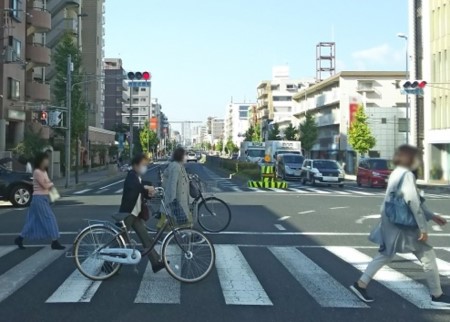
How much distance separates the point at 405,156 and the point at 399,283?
6.48 ft

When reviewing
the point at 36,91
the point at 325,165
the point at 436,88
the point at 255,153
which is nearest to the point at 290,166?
the point at 325,165

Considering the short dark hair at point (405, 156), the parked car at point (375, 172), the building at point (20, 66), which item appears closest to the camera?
the short dark hair at point (405, 156)

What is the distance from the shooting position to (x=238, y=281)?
22.9 ft

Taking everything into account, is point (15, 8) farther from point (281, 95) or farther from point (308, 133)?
point (281, 95)

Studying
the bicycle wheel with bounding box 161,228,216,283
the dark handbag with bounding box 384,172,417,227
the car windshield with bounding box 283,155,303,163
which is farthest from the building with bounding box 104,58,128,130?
the dark handbag with bounding box 384,172,417,227

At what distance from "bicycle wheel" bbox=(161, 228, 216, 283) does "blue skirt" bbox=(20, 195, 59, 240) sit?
10.7 feet

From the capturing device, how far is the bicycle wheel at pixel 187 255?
6844 mm

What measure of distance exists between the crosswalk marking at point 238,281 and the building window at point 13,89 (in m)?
31.1

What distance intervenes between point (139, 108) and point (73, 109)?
117 metres

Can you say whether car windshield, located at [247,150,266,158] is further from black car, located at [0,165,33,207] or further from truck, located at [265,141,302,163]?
black car, located at [0,165,33,207]

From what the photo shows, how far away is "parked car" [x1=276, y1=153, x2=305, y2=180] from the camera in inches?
1527

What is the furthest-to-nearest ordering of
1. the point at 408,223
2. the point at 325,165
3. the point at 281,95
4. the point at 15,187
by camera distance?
the point at 281,95
the point at 325,165
the point at 15,187
the point at 408,223

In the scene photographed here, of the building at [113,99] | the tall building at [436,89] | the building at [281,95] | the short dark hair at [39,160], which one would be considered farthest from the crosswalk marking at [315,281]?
the building at [113,99]

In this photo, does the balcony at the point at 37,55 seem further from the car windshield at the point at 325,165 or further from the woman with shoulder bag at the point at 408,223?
the woman with shoulder bag at the point at 408,223
